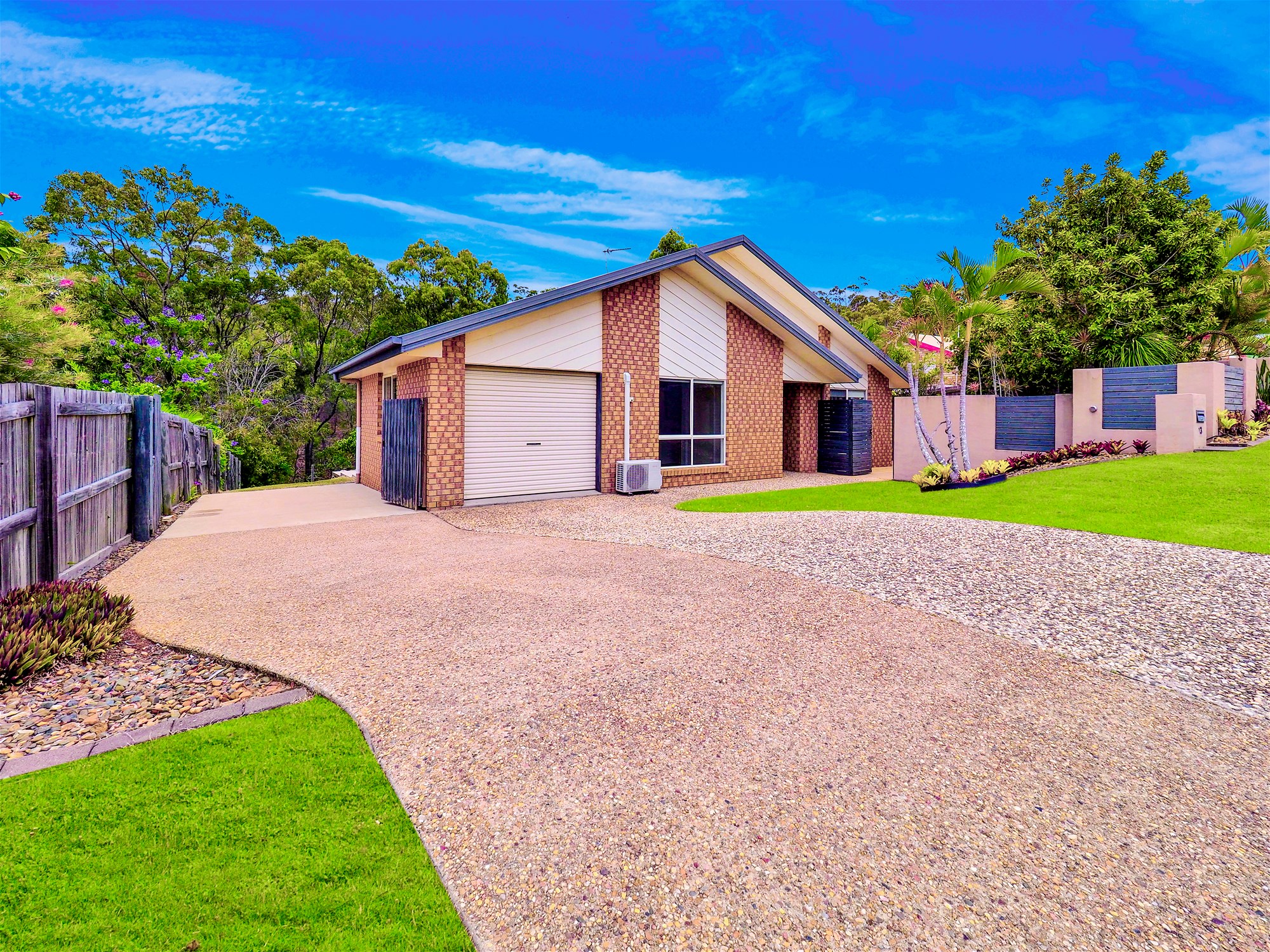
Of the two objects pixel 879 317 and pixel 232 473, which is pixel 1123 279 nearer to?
pixel 879 317

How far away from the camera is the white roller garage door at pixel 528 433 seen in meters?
11.8

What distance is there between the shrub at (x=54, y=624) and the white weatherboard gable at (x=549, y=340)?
24.6ft

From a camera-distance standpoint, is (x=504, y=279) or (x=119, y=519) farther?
(x=504, y=279)

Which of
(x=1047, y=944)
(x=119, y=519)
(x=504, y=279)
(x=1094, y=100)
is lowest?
(x=1047, y=944)

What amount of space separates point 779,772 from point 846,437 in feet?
52.4

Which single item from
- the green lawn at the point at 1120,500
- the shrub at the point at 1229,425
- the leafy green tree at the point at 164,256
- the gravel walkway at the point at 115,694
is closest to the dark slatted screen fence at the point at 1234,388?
the shrub at the point at 1229,425

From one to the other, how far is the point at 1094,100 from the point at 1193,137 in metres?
7.81

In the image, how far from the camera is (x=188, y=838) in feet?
7.95

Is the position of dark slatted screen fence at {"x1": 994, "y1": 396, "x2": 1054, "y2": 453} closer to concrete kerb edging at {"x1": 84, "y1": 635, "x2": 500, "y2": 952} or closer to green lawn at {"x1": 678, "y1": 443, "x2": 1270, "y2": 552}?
green lawn at {"x1": 678, "y1": 443, "x2": 1270, "y2": 552}

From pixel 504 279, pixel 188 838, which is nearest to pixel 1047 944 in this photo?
pixel 188 838

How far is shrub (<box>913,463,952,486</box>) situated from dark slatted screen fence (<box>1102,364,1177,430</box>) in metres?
5.02

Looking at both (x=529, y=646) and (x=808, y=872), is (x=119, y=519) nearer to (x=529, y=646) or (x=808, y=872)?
(x=529, y=646)

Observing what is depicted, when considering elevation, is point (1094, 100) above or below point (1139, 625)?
above

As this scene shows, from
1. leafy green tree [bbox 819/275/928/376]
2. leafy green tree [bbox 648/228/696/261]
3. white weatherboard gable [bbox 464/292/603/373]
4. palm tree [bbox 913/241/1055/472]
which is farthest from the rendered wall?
leafy green tree [bbox 648/228/696/261]
